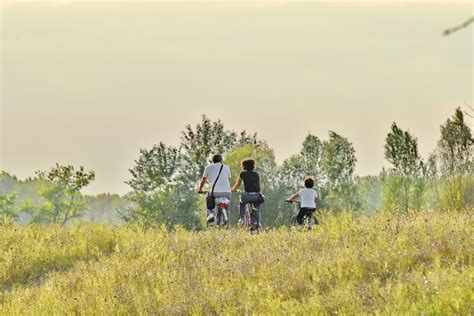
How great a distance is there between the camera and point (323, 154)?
91750mm

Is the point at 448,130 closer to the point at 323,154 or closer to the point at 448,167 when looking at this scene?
the point at 448,167

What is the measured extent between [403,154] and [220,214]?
5554 centimetres

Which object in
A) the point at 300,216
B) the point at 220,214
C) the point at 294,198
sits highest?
the point at 294,198

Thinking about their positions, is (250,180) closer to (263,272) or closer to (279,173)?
(263,272)

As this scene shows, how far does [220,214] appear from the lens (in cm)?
2178

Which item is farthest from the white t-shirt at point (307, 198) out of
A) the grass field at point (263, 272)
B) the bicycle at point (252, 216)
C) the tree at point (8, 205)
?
the tree at point (8, 205)

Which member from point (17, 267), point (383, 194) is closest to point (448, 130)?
point (383, 194)

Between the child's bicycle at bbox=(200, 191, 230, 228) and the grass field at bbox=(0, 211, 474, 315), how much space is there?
2.71 meters

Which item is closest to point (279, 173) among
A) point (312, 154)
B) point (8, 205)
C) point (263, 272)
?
point (312, 154)

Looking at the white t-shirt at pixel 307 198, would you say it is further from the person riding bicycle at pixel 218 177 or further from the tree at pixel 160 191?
the tree at pixel 160 191

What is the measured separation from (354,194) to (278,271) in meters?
77.7

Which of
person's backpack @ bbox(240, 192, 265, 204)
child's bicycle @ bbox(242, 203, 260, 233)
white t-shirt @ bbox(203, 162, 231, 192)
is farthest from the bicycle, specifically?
white t-shirt @ bbox(203, 162, 231, 192)

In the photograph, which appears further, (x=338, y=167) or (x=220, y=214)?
(x=338, y=167)

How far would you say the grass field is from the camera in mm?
11352
